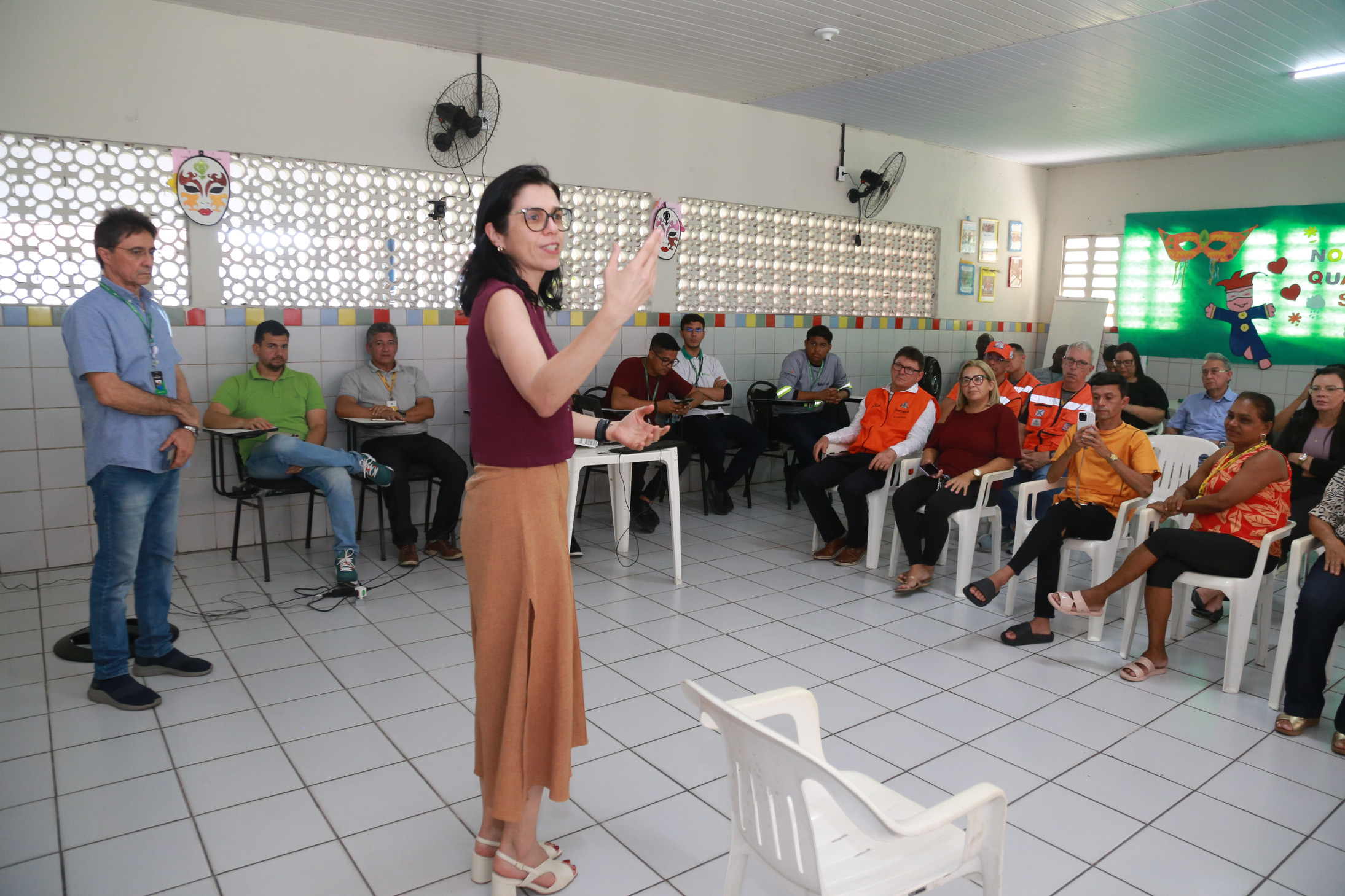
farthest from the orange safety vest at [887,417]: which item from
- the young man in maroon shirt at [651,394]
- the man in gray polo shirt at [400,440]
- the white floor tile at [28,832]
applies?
the white floor tile at [28,832]

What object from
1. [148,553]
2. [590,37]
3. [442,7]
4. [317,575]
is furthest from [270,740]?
[590,37]

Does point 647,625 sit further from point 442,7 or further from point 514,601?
point 442,7

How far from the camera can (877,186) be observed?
22.7 ft

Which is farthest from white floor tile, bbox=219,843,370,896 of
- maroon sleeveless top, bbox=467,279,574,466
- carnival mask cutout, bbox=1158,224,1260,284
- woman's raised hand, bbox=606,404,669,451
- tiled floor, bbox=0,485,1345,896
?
carnival mask cutout, bbox=1158,224,1260,284

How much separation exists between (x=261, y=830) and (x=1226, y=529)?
341 cm

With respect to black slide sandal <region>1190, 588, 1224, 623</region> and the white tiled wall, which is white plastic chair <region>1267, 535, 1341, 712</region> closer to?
black slide sandal <region>1190, 588, 1224, 623</region>

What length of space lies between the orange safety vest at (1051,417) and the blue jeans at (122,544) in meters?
4.31

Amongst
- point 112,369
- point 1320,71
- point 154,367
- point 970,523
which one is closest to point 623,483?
point 970,523

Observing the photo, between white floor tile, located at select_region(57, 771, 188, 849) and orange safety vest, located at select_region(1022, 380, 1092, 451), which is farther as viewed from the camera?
orange safety vest, located at select_region(1022, 380, 1092, 451)

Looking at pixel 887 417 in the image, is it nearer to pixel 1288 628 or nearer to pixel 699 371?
pixel 699 371

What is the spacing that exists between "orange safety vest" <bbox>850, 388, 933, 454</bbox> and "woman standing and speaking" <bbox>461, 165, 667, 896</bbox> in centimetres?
309

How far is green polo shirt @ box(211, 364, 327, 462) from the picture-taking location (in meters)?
4.25

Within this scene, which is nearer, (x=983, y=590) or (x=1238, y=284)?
(x=983, y=590)

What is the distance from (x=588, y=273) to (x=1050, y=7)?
3063 millimetres
